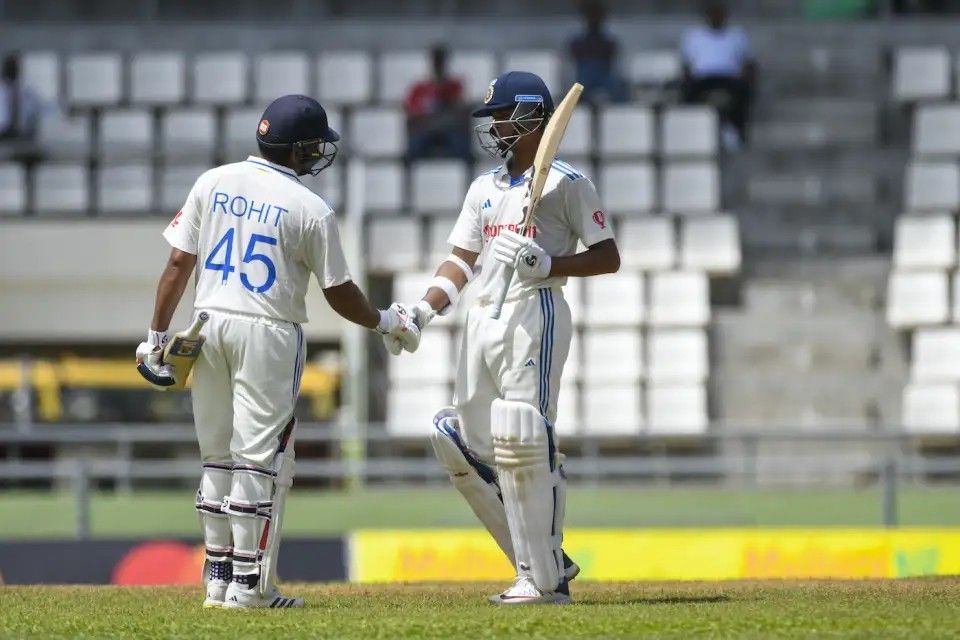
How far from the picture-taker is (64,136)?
710 inches

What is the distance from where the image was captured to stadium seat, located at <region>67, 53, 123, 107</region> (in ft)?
62.0

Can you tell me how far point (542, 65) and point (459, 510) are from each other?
699 centimetres

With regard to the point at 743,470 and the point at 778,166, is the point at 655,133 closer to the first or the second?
the point at 778,166

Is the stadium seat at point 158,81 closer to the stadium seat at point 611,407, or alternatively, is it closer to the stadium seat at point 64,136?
the stadium seat at point 64,136

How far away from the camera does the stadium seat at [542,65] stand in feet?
60.2

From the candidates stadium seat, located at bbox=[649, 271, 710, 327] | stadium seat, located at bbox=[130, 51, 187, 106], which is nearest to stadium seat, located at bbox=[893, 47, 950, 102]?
stadium seat, located at bbox=[649, 271, 710, 327]

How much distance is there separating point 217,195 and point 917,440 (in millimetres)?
9473

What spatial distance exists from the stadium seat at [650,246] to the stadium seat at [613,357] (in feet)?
2.24

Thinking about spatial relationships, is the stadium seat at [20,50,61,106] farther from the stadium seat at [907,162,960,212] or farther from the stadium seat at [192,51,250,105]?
the stadium seat at [907,162,960,212]

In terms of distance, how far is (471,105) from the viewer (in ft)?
57.6

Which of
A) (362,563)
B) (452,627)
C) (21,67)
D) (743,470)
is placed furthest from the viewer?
(21,67)

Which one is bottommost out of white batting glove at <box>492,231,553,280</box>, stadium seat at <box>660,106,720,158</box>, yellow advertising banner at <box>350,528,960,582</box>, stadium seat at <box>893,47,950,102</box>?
yellow advertising banner at <box>350,528,960,582</box>

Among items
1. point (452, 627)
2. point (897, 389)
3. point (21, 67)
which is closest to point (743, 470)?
point (897, 389)

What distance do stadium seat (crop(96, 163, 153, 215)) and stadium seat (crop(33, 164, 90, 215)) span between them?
0.17m
